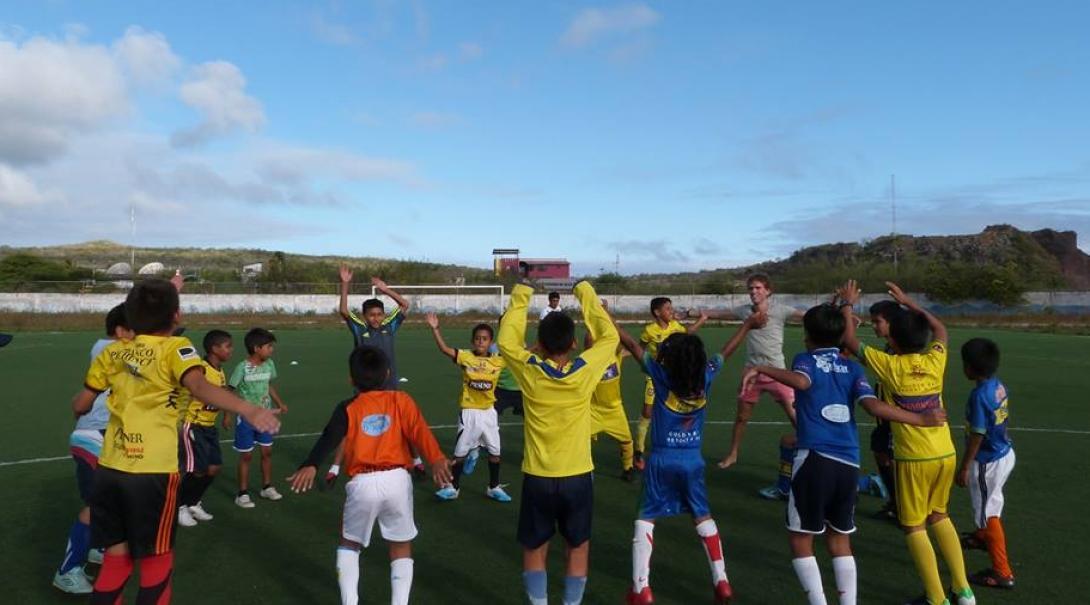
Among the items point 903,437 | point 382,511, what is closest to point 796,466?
point 903,437

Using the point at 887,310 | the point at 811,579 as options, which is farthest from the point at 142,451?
the point at 887,310

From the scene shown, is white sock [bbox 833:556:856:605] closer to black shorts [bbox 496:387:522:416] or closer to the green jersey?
black shorts [bbox 496:387:522:416]

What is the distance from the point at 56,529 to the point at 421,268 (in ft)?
204

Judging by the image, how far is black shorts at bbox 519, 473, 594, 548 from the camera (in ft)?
14.0

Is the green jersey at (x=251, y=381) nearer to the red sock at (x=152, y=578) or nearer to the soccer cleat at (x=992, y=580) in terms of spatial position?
the red sock at (x=152, y=578)

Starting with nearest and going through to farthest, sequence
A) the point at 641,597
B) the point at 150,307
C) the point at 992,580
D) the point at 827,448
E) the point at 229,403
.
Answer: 1. the point at 229,403
2. the point at 150,307
3. the point at 827,448
4. the point at 641,597
5. the point at 992,580

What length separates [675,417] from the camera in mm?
4844

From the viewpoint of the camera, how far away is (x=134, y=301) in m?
3.89

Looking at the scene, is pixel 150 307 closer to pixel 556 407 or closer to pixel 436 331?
pixel 556 407

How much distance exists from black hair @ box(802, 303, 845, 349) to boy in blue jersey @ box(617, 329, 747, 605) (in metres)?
0.70

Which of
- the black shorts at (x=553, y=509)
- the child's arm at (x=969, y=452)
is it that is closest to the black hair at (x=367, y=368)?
the black shorts at (x=553, y=509)

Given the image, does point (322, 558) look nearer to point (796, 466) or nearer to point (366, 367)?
point (366, 367)

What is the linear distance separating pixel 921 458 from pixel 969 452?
90 centimetres

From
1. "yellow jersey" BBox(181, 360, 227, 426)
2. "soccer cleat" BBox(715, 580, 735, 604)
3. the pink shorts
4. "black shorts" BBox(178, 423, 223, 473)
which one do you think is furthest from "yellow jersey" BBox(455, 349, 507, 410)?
"soccer cleat" BBox(715, 580, 735, 604)
